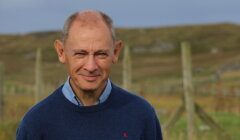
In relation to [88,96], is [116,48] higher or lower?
higher

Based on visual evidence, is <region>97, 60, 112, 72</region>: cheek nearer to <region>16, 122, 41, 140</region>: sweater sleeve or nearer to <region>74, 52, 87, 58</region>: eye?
<region>74, 52, 87, 58</region>: eye

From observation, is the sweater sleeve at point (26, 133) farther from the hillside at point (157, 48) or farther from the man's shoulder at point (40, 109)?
the hillside at point (157, 48)

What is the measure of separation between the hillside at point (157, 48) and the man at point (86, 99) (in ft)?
237

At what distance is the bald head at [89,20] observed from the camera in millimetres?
3107

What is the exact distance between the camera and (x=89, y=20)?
3.11 m

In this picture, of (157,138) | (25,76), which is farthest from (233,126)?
(25,76)

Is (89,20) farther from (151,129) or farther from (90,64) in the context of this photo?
(151,129)

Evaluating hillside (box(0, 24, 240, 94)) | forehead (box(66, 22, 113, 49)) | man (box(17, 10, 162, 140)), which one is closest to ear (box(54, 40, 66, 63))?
man (box(17, 10, 162, 140))

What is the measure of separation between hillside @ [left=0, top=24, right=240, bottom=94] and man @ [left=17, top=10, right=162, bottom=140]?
72309 mm

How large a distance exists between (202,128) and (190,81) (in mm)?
2373

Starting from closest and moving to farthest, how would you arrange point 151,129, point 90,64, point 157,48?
point 90,64 < point 151,129 < point 157,48

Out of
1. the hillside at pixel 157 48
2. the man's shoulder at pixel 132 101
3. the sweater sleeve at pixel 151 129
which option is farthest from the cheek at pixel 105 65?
the hillside at pixel 157 48

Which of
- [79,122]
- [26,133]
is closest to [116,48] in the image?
[79,122]

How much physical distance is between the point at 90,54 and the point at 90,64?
0.04m
